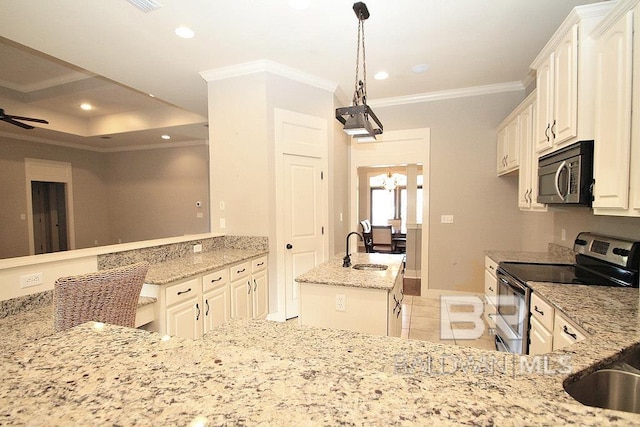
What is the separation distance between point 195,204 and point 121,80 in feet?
11.0

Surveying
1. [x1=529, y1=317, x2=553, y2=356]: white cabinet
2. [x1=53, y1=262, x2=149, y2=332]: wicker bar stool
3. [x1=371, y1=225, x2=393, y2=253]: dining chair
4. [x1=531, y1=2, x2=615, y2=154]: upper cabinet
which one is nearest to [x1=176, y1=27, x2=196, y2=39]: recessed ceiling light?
[x1=53, y1=262, x2=149, y2=332]: wicker bar stool

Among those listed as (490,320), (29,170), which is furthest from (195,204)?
(490,320)

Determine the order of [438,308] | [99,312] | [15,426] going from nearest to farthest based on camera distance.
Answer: [15,426]
[99,312]
[438,308]

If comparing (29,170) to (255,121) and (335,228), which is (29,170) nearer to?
(255,121)

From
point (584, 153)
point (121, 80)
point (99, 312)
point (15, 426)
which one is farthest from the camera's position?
point (121, 80)

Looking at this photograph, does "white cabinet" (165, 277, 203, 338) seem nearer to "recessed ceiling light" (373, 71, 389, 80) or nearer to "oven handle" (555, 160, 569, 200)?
"oven handle" (555, 160, 569, 200)

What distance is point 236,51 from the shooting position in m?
2.88

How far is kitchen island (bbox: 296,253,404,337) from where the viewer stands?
193 centimetres

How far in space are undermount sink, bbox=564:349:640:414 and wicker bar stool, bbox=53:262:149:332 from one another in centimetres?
206

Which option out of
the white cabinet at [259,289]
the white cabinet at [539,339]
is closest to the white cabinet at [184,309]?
the white cabinet at [259,289]

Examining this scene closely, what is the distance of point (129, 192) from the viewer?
7.05m

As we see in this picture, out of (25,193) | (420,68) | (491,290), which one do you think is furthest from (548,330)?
(25,193)

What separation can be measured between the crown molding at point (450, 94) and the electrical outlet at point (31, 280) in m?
4.20

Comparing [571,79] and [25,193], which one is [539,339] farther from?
[25,193]
